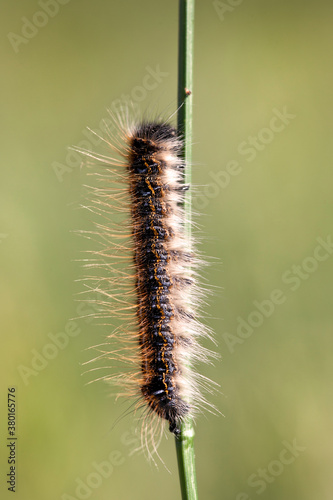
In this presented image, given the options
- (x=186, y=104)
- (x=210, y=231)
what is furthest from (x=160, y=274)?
(x=210, y=231)

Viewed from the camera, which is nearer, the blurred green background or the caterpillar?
the caterpillar

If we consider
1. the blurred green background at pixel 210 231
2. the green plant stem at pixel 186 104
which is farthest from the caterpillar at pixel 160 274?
the blurred green background at pixel 210 231

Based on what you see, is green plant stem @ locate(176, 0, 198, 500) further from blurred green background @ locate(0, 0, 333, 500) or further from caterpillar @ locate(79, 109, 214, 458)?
blurred green background @ locate(0, 0, 333, 500)

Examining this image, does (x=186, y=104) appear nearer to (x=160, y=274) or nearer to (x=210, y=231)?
(x=160, y=274)

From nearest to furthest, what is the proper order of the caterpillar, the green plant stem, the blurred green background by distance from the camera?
the green plant stem → the caterpillar → the blurred green background

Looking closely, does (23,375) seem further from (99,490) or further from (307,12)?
(307,12)

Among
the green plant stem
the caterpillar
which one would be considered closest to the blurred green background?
the caterpillar

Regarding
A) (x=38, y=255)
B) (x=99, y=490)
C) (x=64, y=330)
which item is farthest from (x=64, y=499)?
(x=38, y=255)

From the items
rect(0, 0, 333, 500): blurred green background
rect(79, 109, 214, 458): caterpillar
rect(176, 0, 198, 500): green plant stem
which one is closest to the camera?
rect(176, 0, 198, 500): green plant stem

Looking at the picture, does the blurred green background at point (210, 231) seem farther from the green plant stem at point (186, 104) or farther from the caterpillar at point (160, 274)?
the green plant stem at point (186, 104)
